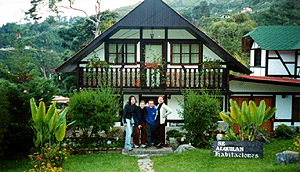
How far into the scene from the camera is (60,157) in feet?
30.0

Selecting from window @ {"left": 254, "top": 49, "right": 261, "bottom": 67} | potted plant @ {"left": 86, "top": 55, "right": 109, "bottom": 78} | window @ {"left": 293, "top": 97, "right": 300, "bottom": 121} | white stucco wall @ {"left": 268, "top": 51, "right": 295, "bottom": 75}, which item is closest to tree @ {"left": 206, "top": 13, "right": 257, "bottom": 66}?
window @ {"left": 254, "top": 49, "right": 261, "bottom": 67}

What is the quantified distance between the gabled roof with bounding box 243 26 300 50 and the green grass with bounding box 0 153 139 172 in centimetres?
1424

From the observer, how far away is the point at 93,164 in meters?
9.63

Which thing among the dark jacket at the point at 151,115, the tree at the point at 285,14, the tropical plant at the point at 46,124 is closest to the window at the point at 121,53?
the dark jacket at the point at 151,115

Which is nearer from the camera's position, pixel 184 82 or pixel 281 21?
pixel 184 82

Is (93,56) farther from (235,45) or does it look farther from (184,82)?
(235,45)

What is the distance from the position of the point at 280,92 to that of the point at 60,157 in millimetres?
11994

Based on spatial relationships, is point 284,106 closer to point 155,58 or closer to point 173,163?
point 155,58

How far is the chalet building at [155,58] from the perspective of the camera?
44.4ft

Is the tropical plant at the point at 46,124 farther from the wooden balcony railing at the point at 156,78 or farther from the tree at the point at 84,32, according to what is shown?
the tree at the point at 84,32

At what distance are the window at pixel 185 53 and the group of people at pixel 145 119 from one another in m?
4.49

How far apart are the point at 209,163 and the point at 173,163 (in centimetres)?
110

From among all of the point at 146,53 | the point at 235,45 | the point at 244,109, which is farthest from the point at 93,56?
the point at 235,45

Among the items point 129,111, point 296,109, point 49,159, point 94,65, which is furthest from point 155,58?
point 296,109
